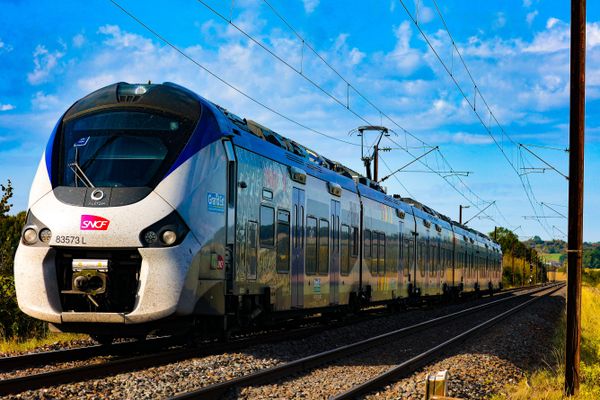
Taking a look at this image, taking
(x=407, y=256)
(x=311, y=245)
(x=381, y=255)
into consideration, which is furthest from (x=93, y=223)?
(x=407, y=256)

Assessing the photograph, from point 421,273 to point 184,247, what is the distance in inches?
742

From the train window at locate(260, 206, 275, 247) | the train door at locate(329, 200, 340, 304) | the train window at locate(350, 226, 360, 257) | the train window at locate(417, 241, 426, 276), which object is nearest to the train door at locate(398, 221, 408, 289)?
the train window at locate(417, 241, 426, 276)

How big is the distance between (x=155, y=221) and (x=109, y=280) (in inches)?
38.7

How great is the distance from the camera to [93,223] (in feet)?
32.5

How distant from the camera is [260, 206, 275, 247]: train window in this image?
499 inches

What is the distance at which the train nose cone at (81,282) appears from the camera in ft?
32.5

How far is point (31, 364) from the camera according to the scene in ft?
32.7

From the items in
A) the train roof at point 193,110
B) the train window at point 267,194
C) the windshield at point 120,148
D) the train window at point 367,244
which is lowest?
the train window at point 367,244

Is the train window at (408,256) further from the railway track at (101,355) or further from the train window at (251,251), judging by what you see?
the train window at (251,251)

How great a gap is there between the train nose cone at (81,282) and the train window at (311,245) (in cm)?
590

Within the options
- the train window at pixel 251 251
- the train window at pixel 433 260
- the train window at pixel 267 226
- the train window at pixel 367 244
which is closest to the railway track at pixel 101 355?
the train window at pixel 251 251

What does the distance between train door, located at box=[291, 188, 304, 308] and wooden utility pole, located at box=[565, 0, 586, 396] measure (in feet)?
17.2

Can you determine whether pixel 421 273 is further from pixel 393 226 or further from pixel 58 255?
pixel 58 255

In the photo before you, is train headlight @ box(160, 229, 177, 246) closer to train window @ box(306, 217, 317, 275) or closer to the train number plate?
the train number plate
